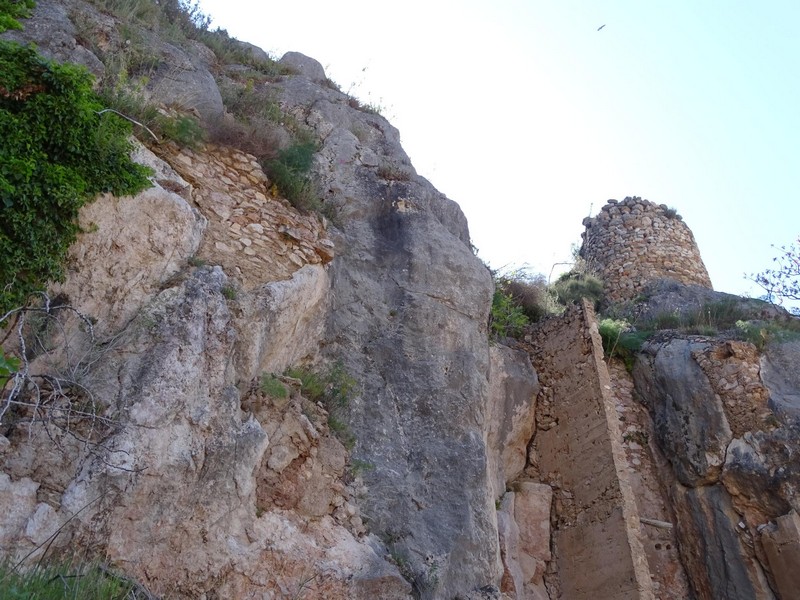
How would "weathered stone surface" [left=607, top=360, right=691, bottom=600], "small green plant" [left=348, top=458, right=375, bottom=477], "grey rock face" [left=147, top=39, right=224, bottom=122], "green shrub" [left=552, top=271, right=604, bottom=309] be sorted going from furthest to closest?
1. "green shrub" [left=552, top=271, right=604, bottom=309]
2. "weathered stone surface" [left=607, top=360, right=691, bottom=600]
3. "grey rock face" [left=147, top=39, right=224, bottom=122]
4. "small green plant" [left=348, top=458, right=375, bottom=477]

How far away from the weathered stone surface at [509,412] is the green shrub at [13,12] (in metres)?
6.18

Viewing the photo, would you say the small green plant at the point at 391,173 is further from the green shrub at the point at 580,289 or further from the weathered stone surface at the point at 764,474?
the green shrub at the point at 580,289

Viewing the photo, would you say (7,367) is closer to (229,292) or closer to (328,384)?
(229,292)

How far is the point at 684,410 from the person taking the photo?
10.2 meters

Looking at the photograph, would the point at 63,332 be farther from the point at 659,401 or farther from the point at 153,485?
the point at 659,401

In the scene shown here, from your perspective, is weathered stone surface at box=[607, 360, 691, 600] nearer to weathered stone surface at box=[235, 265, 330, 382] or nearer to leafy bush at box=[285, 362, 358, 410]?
leafy bush at box=[285, 362, 358, 410]

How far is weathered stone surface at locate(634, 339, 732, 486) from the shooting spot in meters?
9.61

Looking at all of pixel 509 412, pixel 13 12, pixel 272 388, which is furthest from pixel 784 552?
pixel 13 12

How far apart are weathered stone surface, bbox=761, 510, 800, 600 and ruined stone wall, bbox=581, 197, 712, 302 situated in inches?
307

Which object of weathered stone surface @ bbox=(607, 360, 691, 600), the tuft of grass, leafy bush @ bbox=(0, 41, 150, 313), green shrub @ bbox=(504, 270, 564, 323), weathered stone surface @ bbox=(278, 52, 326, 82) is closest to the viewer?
leafy bush @ bbox=(0, 41, 150, 313)

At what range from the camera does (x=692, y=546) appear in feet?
30.0

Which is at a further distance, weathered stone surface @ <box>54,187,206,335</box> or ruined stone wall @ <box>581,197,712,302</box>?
ruined stone wall @ <box>581,197,712,302</box>

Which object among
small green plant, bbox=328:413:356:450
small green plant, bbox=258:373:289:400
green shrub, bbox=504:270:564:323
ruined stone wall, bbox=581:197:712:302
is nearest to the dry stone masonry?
small green plant, bbox=258:373:289:400

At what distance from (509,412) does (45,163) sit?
648 cm
